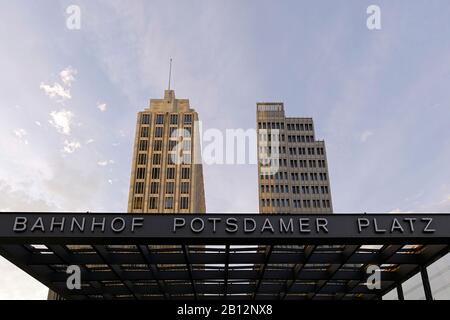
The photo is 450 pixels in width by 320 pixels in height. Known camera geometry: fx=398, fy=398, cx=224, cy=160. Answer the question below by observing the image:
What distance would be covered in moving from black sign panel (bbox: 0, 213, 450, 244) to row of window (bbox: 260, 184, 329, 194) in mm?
96139

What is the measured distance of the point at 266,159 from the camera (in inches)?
4407

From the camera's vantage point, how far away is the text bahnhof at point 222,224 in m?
10.7

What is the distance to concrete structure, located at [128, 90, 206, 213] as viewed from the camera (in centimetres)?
9950

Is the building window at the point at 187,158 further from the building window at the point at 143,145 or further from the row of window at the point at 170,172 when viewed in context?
the building window at the point at 143,145

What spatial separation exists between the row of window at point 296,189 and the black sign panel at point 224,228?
96139mm

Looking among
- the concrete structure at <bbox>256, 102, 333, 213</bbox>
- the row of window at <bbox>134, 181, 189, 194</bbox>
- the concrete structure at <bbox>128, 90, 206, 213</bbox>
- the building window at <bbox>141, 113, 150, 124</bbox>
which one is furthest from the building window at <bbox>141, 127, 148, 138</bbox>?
the concrete structure at <bbox>256, 102, 333, 213</bbox>

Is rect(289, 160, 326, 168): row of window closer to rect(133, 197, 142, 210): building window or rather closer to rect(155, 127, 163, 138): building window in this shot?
rect(155, 127, 163, 138): building window

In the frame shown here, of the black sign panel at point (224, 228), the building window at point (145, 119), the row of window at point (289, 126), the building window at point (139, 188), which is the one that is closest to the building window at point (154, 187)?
the building window at point (139, 188)

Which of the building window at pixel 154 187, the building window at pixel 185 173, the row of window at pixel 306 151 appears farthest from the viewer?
the row of window at pixel 306 151

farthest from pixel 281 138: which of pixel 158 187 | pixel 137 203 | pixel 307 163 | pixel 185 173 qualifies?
pixel 137 203

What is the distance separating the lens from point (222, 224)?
35.8 ft

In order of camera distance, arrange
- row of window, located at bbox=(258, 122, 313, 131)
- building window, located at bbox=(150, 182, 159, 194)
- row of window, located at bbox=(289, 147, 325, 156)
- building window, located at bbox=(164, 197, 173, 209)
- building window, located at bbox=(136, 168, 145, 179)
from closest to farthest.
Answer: building window, located at bbox=(164, 197, 173, 209)
building window, located at bbox=(150, 182, 159, 194)
building window, located at bbox=(136, 168, 145, 179)
row of window, located at bbox=(289, 147, 325, 156)
row of window, located at bbox=(258, 122, 313, 131)
